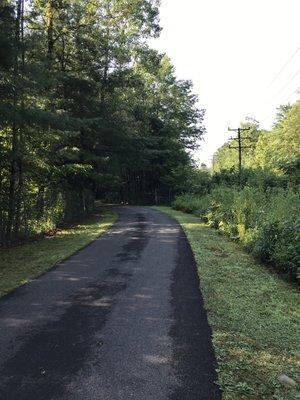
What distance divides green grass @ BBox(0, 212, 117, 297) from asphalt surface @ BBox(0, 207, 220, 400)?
21.7 inches

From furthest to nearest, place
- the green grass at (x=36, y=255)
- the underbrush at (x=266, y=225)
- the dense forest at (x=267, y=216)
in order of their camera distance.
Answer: the dense forest at (x=267, y=216)
the underbrush at (x=266, y=225)
the green grass at (x=36, y=255)

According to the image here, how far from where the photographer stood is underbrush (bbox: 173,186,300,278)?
10489 millimetres

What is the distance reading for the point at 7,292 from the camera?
8883mm

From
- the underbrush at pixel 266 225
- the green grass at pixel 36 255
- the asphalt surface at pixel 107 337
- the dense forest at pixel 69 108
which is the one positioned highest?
the dense forest at pixel 69 108

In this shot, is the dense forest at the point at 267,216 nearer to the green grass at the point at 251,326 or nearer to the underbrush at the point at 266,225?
the underbrush at the point at 266,225

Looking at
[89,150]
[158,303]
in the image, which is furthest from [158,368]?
[89,150]

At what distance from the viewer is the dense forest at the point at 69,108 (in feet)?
50.5

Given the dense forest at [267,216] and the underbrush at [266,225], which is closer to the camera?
the underbrush at [266,225]

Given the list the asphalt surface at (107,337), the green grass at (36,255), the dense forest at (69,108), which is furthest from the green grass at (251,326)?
the dense forest at (69,108)

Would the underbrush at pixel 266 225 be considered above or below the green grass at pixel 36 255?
above

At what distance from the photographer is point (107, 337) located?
6.14 m

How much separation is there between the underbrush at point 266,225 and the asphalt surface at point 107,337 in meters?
2.31

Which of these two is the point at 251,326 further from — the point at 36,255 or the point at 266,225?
the point at 36,255

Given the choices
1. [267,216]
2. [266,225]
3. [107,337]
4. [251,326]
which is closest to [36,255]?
[266,225]
